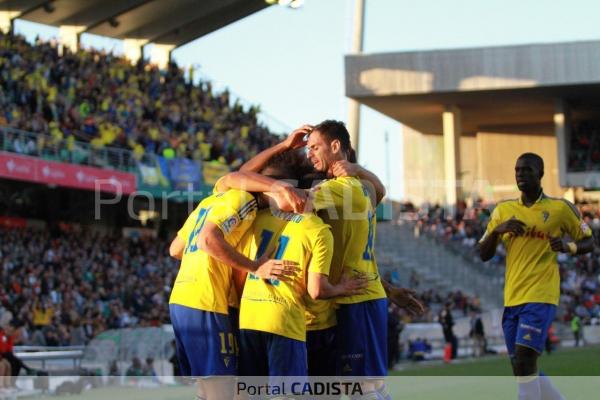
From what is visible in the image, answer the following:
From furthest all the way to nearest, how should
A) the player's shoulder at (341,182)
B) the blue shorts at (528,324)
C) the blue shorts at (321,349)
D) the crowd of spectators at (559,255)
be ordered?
the crowd of spectators at (559,255)
the blue shorts at (528,324)
the blue shorts at (321,349)
the player's shoulder at (341,182)

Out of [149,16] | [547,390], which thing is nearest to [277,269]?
[547,390]

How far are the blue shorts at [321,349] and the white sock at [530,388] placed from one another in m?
2.21

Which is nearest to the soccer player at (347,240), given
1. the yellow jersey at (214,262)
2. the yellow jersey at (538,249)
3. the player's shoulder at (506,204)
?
the yellow jersey at (214,262)

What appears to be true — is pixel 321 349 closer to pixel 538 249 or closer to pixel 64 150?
pixel 538 249

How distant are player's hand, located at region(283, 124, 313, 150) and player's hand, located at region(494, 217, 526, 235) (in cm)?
255

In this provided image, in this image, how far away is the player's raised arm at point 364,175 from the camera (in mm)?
7082

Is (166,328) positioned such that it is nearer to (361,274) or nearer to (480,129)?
(361,274)

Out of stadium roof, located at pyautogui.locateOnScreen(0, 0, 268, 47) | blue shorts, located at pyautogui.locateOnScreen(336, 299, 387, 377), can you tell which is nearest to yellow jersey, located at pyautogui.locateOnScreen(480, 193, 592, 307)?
blue shorts, located at pyautogui.locateOnScreen(336, 299, 387, 377)

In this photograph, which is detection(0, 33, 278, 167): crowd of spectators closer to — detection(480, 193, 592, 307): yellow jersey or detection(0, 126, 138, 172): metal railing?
detection(0, 126, 138, 172): metal railing

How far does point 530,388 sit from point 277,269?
304cm

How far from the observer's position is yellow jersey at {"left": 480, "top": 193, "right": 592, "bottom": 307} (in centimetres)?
908

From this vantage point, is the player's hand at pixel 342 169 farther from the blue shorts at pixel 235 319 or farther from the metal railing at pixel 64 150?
the metal railing at pixel 64 150

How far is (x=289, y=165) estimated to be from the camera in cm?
713

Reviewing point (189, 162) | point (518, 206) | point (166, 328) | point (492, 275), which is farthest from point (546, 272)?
point (492, 275)
